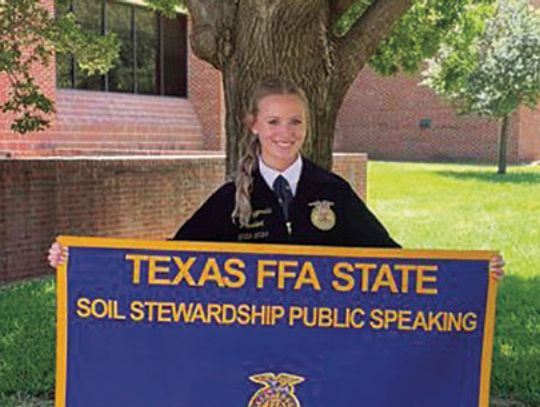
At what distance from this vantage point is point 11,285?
30.4ft

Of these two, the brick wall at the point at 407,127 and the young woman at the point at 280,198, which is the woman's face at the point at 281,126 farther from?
the brick wall at the point at 407,127

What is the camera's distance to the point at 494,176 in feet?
86.4

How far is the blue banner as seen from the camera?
11.8ft

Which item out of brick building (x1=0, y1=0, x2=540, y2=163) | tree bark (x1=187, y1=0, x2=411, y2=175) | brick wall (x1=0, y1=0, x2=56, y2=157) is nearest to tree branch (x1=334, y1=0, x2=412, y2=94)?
tree bark (x1=187, y1=0, x2=411, y2=175)

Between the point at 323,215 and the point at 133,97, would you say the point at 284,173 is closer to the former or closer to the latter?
the point at 323,215

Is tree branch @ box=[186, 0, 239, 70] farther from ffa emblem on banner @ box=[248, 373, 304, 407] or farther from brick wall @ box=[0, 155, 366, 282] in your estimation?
brick wall @ box=[0, 155, 366, 282]

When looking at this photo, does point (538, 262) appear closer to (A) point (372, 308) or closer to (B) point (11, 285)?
(B) point (11, 285)

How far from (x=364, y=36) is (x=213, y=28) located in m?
1.18

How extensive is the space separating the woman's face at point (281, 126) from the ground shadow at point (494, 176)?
21259 millimetres

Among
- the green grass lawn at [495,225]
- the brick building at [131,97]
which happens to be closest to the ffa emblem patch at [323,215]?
the green grass lawn at [495,225]

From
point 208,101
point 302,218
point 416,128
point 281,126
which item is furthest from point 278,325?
point 416,128

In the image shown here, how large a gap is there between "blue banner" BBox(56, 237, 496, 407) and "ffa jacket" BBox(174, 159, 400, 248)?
4.2 inches

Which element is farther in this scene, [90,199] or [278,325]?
[90,199]

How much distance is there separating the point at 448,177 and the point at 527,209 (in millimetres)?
8484
